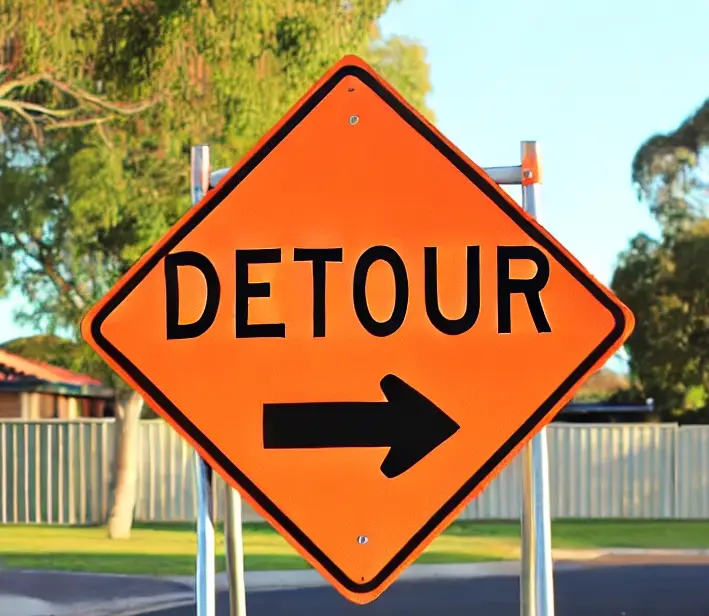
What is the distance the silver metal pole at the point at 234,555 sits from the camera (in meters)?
3.18

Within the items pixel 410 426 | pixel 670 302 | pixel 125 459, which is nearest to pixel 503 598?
pixel 125 459

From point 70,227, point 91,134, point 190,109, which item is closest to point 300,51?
point 190,109

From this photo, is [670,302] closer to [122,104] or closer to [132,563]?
[132,563]

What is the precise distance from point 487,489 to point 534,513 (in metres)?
21.2

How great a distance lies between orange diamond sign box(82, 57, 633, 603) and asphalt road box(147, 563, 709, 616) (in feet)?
32.9

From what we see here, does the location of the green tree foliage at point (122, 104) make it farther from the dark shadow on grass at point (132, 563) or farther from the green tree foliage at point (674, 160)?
the green tree foliage at point (674, 160)

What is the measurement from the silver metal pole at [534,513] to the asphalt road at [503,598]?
31.7ft

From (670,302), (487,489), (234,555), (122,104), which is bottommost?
(487,489)

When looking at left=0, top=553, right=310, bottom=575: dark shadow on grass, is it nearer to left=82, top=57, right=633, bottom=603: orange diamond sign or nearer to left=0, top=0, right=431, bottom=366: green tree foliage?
left=0, top=0, right=431, bottom=366: green tree foliage

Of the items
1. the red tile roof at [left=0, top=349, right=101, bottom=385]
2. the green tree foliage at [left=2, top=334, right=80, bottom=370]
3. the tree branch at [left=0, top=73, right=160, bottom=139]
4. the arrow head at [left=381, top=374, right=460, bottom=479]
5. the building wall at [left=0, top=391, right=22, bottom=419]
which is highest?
the tree branch at [left=0, top=73, right=160, bottom=139]

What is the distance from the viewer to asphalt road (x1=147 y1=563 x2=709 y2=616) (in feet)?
42.3

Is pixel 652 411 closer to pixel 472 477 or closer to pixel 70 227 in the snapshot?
pixel 70 227

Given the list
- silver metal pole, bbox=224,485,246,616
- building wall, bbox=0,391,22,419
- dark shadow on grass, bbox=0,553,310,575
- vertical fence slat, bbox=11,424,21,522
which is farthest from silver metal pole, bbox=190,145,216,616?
building wall, bbox=0,391,22,419

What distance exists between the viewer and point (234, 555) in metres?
3.23
